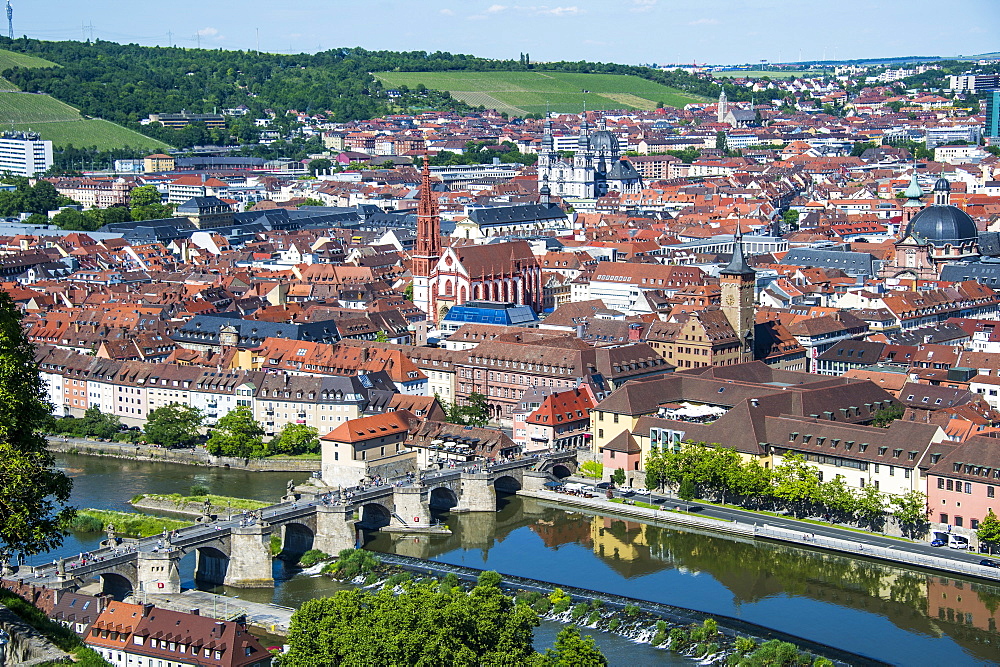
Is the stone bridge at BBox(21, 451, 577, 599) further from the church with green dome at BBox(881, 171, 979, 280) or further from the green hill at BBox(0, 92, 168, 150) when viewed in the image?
the green hill at BBox(0, 92, 168, 150)

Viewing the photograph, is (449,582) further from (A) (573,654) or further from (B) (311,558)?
(A) (573,654)

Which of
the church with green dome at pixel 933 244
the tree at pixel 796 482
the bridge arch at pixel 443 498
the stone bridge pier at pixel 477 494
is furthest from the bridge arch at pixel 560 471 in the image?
the church with green dome at pixel 933 244

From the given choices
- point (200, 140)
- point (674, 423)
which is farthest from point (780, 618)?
point (200, 140)

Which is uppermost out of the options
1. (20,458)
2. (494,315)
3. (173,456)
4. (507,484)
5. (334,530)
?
(20,458)

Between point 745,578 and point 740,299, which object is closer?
point 745,578

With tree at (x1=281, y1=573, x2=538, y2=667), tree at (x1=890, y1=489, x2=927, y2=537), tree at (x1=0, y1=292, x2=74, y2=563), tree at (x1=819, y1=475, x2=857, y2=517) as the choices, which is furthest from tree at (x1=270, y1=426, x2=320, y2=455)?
tree at (x1=0, y1=292, x2=74, y2=563)

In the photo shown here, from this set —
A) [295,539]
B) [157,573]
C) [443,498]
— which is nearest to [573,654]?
[157,573]

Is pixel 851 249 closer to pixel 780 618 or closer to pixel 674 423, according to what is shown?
pixel 674 423
